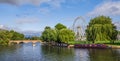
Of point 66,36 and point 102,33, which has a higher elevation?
point 102,33

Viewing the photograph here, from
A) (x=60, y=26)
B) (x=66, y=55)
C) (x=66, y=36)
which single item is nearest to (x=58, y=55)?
(x=66, y=55)

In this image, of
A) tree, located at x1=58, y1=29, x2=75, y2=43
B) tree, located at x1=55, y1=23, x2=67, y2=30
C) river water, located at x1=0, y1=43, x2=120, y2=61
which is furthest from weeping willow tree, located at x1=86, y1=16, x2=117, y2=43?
tree, located at x1=55, y1=23, x2=67, y2=30

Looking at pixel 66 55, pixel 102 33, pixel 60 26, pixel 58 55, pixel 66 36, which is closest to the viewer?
pixel 66 55

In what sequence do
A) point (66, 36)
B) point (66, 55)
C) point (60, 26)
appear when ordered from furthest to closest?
point (60, 26) < point (66, 36) < point (66, 55)

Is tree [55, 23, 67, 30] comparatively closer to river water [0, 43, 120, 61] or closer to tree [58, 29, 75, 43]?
tree [58, 29, 75, 43]

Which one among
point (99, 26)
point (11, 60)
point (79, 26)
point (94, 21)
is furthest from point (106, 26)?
point (11, 60)

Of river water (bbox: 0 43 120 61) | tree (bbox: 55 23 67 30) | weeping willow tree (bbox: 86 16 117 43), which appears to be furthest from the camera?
tree (bbox: 55 23 67 30)

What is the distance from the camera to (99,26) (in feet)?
312

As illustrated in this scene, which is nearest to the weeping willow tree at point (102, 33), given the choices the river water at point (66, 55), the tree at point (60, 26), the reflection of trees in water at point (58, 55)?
the river water at point (66, 55)

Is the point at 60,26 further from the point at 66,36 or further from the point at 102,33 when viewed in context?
the point at 102,33

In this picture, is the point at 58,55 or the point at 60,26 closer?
the point at 58,55

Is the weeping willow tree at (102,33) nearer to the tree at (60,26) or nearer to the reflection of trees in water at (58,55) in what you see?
the reflection of trees in water at (58,55)

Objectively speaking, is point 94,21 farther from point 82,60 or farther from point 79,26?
point 82,60

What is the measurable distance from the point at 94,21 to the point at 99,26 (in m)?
11.6
